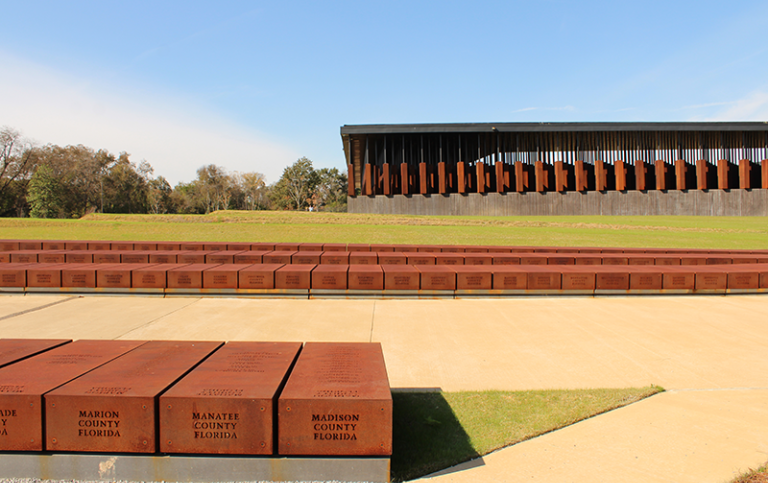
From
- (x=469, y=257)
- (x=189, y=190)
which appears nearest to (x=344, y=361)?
(x=469, y=257)

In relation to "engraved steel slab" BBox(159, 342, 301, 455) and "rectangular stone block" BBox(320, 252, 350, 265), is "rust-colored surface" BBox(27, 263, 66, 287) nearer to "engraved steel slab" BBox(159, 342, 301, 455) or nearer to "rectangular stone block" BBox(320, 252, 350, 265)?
"rectangular stone block" BBox(320, 252, 350, 265)

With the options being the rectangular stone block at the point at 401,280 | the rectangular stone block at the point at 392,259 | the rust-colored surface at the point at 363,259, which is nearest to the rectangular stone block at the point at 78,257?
the rust-colored surface at the point at 363,259

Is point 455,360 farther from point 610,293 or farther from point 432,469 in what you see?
point 610,293

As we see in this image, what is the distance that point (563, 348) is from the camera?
20.4ft

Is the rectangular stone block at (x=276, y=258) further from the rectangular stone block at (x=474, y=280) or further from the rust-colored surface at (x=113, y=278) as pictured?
the rectangular stone block at (x=474, y=280)

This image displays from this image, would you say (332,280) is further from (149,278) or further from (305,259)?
(149,278)

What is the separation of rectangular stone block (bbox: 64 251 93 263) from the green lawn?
10.1 meters

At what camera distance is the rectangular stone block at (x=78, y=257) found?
13305 mm

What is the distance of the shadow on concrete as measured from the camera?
129 inches

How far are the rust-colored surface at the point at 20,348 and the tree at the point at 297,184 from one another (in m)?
87.4

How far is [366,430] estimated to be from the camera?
3.14 meters

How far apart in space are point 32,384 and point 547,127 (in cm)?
4574

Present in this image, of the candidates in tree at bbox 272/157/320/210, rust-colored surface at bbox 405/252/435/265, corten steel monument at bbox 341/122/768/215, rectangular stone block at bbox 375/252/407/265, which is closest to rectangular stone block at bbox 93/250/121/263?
rectangular stone block at bbox 375/252/407/265

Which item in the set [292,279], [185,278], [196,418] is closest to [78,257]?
[185,278]
